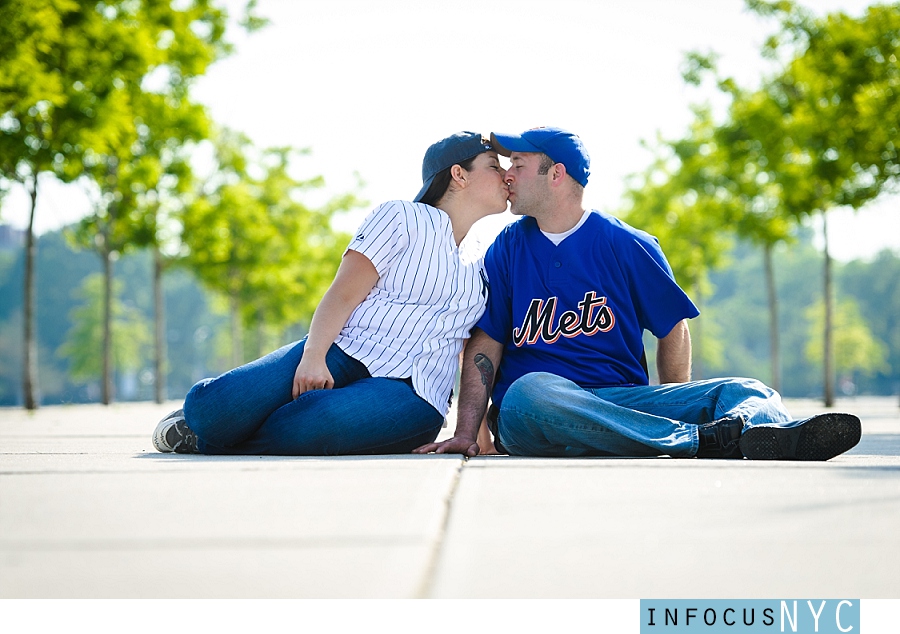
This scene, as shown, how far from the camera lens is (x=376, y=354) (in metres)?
4.32

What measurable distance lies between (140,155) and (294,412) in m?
15.5

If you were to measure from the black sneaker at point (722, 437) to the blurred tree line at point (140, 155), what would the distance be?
1030 centimetres

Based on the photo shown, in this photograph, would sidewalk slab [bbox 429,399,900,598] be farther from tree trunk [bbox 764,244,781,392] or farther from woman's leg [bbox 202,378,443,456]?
tree trunk [bbox 764,244,781,392]

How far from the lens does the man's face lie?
461 cm

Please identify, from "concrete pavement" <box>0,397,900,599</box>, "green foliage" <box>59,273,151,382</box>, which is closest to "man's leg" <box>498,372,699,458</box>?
"concrete pavement" <box>0,397,900,599</box>

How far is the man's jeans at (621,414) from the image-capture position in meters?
4.00

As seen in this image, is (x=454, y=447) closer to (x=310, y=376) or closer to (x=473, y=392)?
(x=473, y=392)

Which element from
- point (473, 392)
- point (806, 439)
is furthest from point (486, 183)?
point (806, 439)

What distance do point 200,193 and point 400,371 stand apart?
63.7ft

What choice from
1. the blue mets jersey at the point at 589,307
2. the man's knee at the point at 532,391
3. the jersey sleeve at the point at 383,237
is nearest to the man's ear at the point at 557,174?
the blue mets jersey at the point at 589,307

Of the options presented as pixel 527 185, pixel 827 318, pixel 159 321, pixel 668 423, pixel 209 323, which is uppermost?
pixel 209 323

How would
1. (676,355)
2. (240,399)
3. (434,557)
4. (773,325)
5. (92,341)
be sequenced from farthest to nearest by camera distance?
(92,341)
(773,325)
(676,355)
(240,399)
(434,557)

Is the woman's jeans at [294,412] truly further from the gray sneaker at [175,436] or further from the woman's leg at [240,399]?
the gray sneaker at [175,436]

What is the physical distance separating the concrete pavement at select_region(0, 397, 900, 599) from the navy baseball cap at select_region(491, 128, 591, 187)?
1780 millimetres
